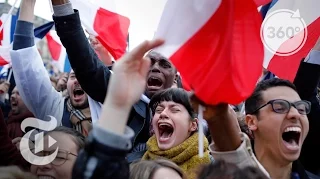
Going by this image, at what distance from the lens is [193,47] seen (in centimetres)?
205

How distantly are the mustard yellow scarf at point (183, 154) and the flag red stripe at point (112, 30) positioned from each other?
1.25 m

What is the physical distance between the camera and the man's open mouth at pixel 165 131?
9.14 ft

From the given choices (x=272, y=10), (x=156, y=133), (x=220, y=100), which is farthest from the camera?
(x=272, y=10)

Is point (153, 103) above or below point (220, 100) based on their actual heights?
below

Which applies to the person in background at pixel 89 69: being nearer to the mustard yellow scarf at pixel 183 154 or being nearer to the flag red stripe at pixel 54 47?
the mustard yellow scarf at pixel 183 154

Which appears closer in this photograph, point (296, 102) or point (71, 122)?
point (296, 102)

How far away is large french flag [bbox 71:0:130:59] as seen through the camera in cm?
370

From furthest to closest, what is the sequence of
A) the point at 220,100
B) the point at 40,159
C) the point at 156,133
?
the point at 156,133
the point at 40,159
the point at 220,100

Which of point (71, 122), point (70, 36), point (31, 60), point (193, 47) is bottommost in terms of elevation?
point (71, 122)

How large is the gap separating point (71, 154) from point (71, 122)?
3.30 ft

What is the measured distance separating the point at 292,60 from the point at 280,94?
49.2 inches

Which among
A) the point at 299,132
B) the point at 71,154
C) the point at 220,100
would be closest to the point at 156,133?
the point at 71,154

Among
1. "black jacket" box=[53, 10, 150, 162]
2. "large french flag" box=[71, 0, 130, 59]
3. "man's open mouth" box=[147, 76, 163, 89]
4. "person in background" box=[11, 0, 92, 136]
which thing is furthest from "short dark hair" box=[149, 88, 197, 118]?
"large french flag" box=[71, 0, 130, 59]

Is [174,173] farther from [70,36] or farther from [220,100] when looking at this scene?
[70,36]
